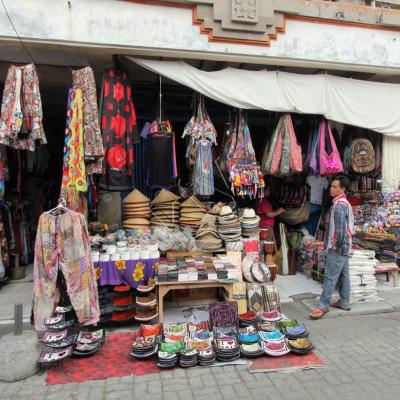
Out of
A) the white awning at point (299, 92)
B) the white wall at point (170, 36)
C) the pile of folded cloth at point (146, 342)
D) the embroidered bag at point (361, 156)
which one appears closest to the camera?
the pile of folded cloth at point (146, 342)

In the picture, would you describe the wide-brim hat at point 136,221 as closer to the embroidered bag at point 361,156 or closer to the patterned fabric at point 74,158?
the patterned fabric at point 74,158

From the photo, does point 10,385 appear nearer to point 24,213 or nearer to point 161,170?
point 161,170

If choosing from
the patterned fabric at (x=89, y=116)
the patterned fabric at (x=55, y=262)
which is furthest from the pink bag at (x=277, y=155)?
the patterned fabric at (x=55, y=262)

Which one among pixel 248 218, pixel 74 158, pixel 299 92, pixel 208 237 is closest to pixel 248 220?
pixel 248 218

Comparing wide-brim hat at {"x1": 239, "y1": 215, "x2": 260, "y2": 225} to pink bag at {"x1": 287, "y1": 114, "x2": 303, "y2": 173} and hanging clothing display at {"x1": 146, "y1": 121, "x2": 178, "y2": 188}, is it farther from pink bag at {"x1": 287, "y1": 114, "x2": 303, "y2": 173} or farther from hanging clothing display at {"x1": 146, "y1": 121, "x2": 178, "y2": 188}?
hanging clothing display at {"x1": 146, "y1": 121, "x2": 178, "y2": 188}

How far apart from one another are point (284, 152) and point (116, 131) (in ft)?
8.73

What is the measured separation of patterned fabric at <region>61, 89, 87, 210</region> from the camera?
479 centimetres

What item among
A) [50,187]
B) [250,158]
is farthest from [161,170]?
[50,187]

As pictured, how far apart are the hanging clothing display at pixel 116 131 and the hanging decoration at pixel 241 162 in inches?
62.9

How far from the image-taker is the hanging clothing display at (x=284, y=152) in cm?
591

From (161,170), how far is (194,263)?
1634mm

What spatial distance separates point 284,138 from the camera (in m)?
5.96

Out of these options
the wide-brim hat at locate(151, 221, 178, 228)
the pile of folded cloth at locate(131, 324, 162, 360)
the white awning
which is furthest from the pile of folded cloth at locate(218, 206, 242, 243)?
the pile of folded cloth at locate(131, 324, 162, 360)

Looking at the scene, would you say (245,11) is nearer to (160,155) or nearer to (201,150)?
(201,150)
